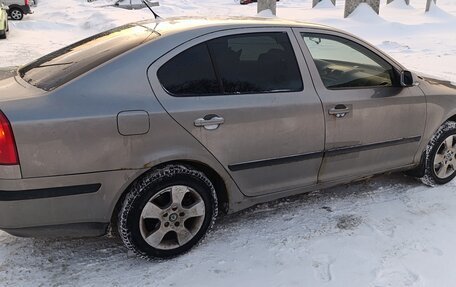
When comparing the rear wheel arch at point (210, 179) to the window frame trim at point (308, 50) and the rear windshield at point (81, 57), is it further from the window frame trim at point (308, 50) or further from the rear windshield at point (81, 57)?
the window frame trim at point (308, 50)

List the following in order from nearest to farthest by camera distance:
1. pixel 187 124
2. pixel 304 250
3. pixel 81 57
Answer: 1. pixel 187 124
2. pixel 81 57
3. pixel 304 250

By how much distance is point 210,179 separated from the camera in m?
3.19

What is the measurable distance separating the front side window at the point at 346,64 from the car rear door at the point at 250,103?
20 cm

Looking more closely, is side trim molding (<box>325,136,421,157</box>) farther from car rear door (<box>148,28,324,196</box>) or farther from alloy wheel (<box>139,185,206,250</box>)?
alloy wheel (<box>139,185,206,250</box>)

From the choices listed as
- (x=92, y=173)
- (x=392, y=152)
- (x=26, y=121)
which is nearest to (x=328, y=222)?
(x=392, y=152)

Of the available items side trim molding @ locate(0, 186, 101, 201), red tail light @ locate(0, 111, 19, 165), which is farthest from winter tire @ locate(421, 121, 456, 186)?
red tail light @ locate(0, 111, 19, 165)

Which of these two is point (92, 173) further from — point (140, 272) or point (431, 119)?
point (431, 119)

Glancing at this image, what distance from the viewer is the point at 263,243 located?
331 centimetres

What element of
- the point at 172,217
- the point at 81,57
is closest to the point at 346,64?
the point at 172,217

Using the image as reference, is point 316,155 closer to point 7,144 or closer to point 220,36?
point 220,36

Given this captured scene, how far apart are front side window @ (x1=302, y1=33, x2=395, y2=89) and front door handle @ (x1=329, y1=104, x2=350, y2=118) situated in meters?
0.16

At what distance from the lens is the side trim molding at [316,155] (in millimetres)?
3195

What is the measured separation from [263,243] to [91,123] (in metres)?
1.48

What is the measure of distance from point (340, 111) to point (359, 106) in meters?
0.19
